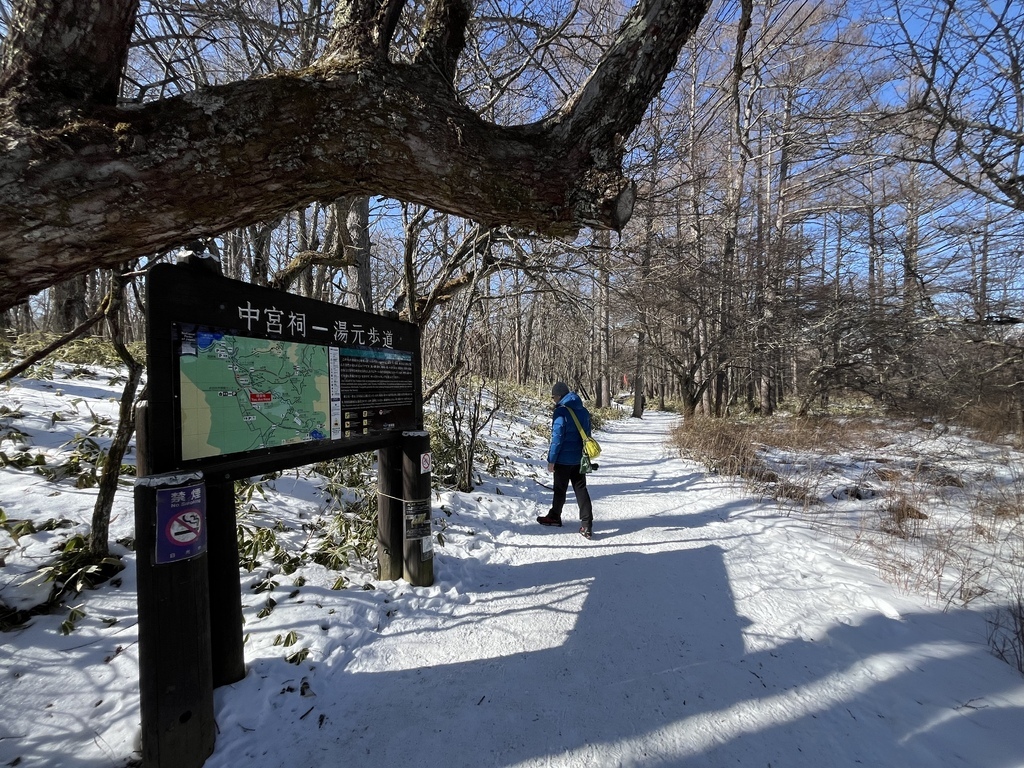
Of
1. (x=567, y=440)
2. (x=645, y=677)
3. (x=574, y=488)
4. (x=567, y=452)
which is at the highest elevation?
(x=567, y=440)

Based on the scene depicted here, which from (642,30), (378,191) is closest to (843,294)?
(642,30)

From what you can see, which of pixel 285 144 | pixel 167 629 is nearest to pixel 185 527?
pixel 167 629

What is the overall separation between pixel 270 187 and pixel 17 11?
1082mm

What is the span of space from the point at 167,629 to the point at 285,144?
2.12 meters

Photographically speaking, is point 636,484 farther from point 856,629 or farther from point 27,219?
point 27,219

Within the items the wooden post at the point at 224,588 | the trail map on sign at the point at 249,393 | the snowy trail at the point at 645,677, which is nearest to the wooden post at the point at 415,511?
the snowy trail at the point at 645,677

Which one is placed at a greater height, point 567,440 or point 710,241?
point 710,241

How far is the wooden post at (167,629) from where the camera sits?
170 centimetres

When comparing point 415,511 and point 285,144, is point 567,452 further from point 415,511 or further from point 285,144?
point 285,144

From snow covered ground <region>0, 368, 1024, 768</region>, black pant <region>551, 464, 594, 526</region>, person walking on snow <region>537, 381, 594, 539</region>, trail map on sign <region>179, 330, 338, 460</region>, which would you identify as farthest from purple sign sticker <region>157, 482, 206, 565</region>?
black pant <region>551, 464, 594, 526</region>

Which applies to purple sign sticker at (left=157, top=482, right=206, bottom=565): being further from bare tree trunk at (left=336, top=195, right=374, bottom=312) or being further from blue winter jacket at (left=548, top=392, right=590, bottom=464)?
bare tree trunk at (left=336, top=195, right=374, bottom=312)

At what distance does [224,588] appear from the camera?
7.17 ft

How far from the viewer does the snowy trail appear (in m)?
2.02

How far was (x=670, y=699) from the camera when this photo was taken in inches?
92.3
